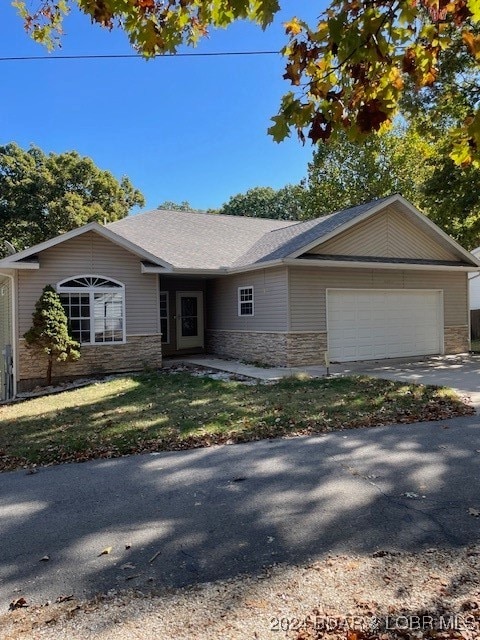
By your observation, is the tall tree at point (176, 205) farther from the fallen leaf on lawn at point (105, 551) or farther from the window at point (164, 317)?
the fallen leaf on lawn at point (105, 551)

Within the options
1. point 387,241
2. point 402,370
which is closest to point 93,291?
point 402,370

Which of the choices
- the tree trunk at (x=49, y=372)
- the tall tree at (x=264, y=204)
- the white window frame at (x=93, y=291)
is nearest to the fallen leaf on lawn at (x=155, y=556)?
the tree trunk at (x=49, y=372)

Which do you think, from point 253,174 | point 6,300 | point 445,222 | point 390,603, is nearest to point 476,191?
point 445,222

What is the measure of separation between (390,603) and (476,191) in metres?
17.3

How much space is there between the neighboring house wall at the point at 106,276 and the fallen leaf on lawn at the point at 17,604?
1016cm

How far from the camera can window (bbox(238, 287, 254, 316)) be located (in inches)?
586

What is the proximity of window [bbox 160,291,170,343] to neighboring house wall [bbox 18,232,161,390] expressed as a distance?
2.77m

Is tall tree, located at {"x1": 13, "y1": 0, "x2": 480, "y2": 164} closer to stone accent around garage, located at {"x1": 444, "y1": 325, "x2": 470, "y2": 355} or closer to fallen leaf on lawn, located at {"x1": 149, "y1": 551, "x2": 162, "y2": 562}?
fallen leaf on lawn, located at {"x1": 149, "y1": 551, "x2": 162, "y2": 562}

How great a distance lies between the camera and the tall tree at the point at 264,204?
46.1 metres

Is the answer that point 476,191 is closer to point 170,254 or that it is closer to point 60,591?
point 170,254

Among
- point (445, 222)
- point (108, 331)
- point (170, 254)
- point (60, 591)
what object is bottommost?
point (60, 591)

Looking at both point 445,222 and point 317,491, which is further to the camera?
point 445,222

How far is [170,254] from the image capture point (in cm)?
1529

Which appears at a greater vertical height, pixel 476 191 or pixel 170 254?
pixel 476 191
